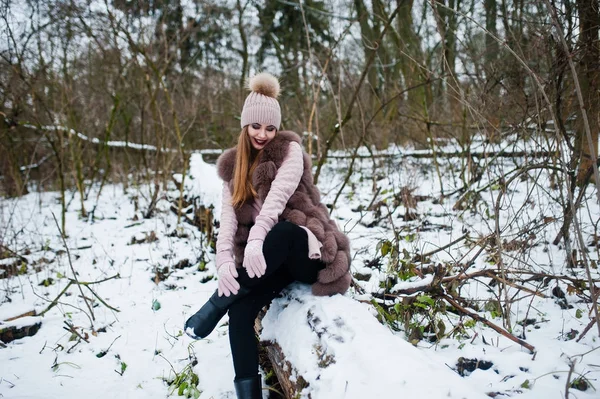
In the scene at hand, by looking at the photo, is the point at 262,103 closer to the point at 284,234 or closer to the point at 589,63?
the point at 284,234

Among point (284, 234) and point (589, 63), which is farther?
point (589, 63)

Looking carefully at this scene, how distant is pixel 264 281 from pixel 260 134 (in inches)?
32.6

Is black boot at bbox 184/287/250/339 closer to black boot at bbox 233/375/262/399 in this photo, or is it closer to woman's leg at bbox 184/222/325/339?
woman's leg at bbox 184/222/325/339

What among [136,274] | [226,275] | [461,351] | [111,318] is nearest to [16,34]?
[136,274]

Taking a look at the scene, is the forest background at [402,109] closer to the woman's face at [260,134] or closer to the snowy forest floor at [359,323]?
the snowy forest floor at [359,323]

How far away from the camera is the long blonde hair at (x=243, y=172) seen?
6.63 ft

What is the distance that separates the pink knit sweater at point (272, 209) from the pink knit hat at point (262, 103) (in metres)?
0.20

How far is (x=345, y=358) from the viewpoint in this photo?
1.37 metres

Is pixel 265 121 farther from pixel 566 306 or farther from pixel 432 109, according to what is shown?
pixel 432 109

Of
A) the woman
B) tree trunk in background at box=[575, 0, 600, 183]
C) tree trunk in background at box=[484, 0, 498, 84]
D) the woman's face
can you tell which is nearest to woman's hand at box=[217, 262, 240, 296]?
the woman

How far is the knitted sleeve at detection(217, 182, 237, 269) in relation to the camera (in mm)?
1867

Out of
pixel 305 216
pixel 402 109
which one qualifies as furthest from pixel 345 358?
pixel 402 109

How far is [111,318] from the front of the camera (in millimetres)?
2699

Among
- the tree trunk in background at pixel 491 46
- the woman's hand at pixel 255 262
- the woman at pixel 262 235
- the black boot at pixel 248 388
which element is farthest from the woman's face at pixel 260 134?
the tree trunk in background at pixel 491 46
